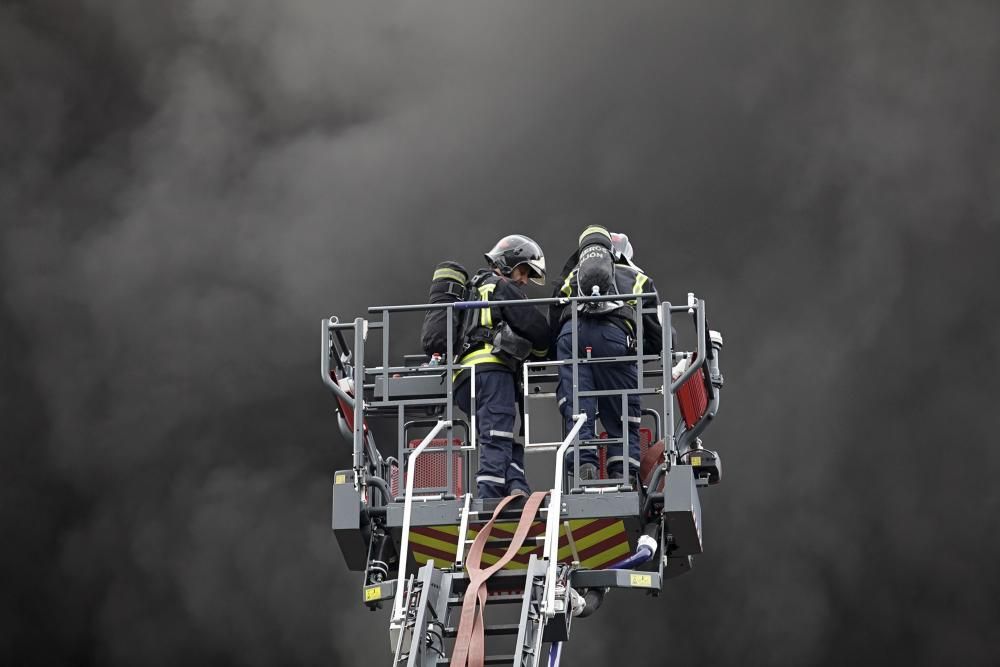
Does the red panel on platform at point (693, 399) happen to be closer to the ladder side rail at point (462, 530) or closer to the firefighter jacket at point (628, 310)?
the firefighter jacket at point (628, 310)

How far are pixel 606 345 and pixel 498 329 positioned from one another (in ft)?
2.79

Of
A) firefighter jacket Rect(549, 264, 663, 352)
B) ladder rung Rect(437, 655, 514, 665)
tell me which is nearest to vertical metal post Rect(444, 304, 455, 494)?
firefighter jacket Rect(549, 264, 663, 352)

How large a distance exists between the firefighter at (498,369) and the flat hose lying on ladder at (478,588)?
1.86 feet

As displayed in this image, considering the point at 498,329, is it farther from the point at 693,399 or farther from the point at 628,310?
the point at 693,399

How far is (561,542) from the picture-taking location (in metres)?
12.1

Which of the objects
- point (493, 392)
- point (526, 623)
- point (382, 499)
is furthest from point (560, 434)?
point (526, 623)

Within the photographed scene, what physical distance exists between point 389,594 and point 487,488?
1334mm

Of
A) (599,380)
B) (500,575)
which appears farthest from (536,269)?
(500,575)

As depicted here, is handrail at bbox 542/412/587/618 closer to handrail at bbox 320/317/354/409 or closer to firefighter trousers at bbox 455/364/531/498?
firefighter trousers at bbox 455/364/531/498

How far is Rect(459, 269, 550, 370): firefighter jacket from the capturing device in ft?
41.1

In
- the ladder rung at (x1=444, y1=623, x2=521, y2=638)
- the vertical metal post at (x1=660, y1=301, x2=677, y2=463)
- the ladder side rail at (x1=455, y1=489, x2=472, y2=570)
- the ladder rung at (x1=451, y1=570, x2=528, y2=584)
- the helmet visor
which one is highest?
the helmet visor

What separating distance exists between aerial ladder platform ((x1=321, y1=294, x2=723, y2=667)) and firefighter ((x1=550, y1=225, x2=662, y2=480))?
11 centimetres

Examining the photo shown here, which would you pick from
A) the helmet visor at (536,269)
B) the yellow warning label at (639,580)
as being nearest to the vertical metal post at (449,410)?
the helmet visor at (536,269)

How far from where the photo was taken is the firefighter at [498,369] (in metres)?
12.2
